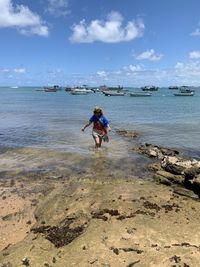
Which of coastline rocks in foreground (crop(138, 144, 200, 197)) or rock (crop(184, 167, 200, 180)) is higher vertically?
rock (crop(184, 167, 200, 180))

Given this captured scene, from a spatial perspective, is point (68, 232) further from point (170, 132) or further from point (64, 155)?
point (170, 132)

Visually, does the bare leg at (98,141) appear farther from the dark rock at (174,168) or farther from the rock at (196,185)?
the rock at (196,185)

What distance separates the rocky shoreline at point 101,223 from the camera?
645 centimetres

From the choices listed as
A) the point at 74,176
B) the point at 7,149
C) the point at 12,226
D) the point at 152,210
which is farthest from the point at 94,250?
the point at 7,149

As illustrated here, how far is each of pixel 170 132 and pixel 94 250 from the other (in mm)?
22152

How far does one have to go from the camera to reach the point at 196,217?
8.14 meters

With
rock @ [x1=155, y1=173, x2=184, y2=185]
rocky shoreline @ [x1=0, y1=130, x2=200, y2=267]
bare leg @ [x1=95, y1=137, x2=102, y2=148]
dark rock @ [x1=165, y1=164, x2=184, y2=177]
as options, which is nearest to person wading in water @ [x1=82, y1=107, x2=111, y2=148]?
bare leg @ [x1=95, y1=137, x2=102, y2=148]

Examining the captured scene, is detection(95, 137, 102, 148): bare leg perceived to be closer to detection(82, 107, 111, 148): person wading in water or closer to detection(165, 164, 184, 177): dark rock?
detection(82, 107, 111, 148): person wading in water

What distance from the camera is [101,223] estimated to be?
7.66 metres

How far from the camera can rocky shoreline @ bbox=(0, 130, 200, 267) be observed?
6445mm

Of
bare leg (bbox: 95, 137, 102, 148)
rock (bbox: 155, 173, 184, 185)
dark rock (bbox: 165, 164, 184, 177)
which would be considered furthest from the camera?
bare leg (bbox: 95, 137, 102, 148)

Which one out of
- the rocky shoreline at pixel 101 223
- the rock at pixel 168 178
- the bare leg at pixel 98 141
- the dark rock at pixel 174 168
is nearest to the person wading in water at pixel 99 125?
the bare leg at pixel 98 141

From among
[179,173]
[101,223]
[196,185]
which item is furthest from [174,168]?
[101,223]

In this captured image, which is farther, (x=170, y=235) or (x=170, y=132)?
(x=170, y=132)
